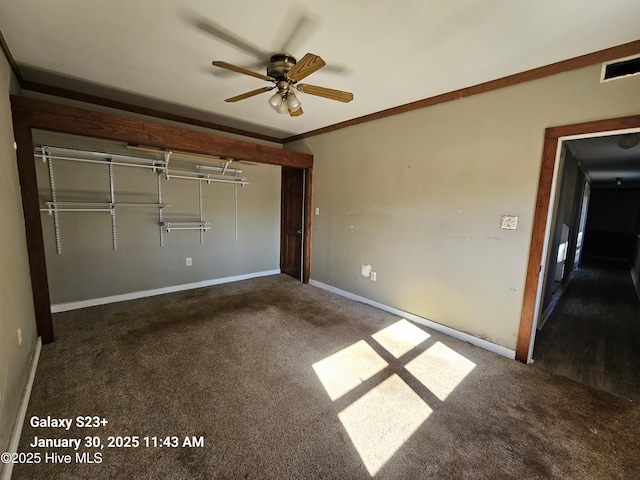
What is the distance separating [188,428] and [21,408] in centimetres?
108

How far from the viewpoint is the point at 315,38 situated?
1.94 m

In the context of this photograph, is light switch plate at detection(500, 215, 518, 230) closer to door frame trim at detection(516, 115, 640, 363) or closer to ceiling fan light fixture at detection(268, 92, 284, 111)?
door frame trim at detection(516, 115, 640, 363)

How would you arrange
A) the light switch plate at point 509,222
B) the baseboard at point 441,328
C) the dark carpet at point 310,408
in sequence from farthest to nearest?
1. the baseboard at point 441,328
2. the light switch plate at point 509,222
3. the dark carpet at point 310,408

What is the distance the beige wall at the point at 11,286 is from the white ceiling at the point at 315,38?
0.62 meters

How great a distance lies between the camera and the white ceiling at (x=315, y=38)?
165 cm

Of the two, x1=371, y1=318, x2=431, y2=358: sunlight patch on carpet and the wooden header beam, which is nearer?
the wooden header beam

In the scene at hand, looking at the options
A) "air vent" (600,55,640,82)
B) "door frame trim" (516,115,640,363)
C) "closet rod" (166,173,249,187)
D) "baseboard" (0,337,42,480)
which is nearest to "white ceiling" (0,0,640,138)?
"air vent" (600,55,640,82)

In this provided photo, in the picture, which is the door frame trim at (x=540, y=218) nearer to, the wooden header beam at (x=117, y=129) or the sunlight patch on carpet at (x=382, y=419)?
the sunlight patch on carpet at (x=382, y=419)

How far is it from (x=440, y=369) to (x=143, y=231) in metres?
4.04

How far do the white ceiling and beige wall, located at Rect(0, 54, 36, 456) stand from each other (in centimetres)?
62

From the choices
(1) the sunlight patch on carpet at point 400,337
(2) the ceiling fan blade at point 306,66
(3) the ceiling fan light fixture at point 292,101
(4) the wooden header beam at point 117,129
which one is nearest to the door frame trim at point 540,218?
(1) the sunlight patch on carpet at point 400,337

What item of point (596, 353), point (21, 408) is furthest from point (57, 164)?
point (596, 353)

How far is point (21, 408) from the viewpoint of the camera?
67.0 inches

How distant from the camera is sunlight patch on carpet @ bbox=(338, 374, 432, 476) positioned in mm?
1564
